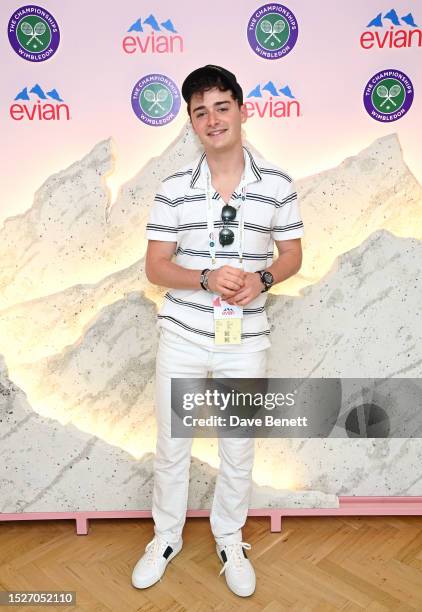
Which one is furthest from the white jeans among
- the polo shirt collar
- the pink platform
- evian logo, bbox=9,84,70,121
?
evian logo, bbox=9,84,70,121

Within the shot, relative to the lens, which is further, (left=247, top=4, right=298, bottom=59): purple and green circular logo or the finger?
(left=247, top=4, right=298, bottom=59): purple and green circular logo

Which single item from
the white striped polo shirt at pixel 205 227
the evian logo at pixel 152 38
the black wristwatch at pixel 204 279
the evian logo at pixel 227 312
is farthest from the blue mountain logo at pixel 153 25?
the evian logo at pixel 227 312

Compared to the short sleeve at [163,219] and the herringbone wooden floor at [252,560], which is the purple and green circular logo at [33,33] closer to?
the short sleeve at [163,219]

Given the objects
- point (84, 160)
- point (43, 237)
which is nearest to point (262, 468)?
point (43, 237)

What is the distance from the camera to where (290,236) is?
6.14 ft

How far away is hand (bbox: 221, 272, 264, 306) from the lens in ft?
5.66

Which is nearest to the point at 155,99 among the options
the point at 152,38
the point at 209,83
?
the point at 152,38

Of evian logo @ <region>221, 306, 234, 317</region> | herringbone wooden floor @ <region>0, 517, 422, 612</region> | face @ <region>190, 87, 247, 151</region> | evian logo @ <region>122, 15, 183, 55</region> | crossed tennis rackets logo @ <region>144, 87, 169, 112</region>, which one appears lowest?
herringbone wooden floor @ <region>0, 517, 422, 612</region>

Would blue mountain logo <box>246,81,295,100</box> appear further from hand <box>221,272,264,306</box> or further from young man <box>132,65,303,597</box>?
hand <box>221,272,264,306</box>

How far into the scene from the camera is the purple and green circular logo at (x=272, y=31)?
1974 millimetres

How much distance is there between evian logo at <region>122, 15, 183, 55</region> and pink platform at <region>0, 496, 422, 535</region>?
1830mm

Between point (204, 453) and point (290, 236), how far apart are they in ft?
3.28

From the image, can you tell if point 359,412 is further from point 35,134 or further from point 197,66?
point 35,134

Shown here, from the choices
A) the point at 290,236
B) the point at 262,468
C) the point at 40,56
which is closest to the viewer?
the point at 290,236
